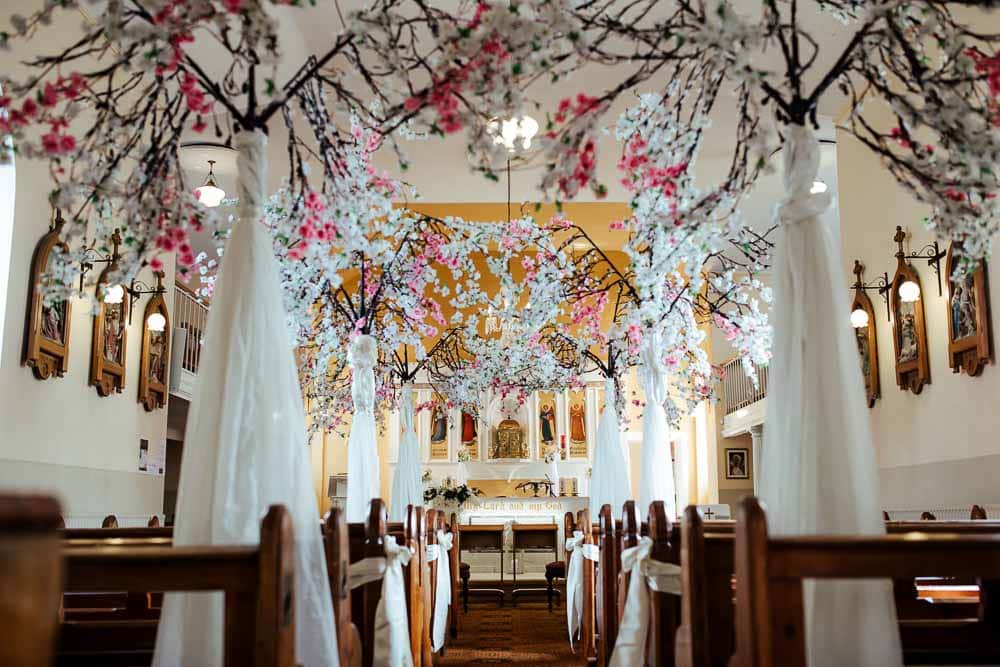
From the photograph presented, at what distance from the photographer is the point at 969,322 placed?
23.0 feet

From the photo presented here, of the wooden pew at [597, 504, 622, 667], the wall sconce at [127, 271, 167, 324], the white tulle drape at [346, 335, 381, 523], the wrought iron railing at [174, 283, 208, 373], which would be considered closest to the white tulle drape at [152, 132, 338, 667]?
the wooden pew at [597, 504, 622, 667]

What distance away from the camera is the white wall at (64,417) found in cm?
620

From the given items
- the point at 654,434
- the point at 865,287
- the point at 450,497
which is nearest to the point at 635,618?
Result: the point at 654,434

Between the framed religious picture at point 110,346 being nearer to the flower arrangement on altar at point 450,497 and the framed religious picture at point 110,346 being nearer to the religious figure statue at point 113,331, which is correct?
the religious figure statue at point 113,331

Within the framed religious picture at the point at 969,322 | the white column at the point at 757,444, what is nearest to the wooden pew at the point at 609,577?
the framed religious picture at the point at 969,322

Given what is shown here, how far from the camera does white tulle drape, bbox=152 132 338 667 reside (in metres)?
2.64

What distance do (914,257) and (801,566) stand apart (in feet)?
22.0

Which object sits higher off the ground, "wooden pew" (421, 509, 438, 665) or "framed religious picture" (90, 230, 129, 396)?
A: "framed religious picture" (90, 230, 129, 396)

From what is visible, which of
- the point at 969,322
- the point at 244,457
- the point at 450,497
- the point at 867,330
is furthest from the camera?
the point at 450,497

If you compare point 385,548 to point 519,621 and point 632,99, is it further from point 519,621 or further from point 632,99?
point 632,99

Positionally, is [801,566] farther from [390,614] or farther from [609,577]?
[609,577]

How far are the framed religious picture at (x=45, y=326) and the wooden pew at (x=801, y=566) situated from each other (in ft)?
18.1

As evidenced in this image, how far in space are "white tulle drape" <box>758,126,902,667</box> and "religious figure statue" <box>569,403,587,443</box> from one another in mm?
14194

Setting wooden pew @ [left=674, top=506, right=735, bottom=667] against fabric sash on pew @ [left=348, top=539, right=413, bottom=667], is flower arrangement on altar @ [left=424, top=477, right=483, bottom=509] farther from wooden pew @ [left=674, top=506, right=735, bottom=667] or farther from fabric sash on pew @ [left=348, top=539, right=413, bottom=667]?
wooden pew @ [left=674, top=506, right=735, bottom=667]
